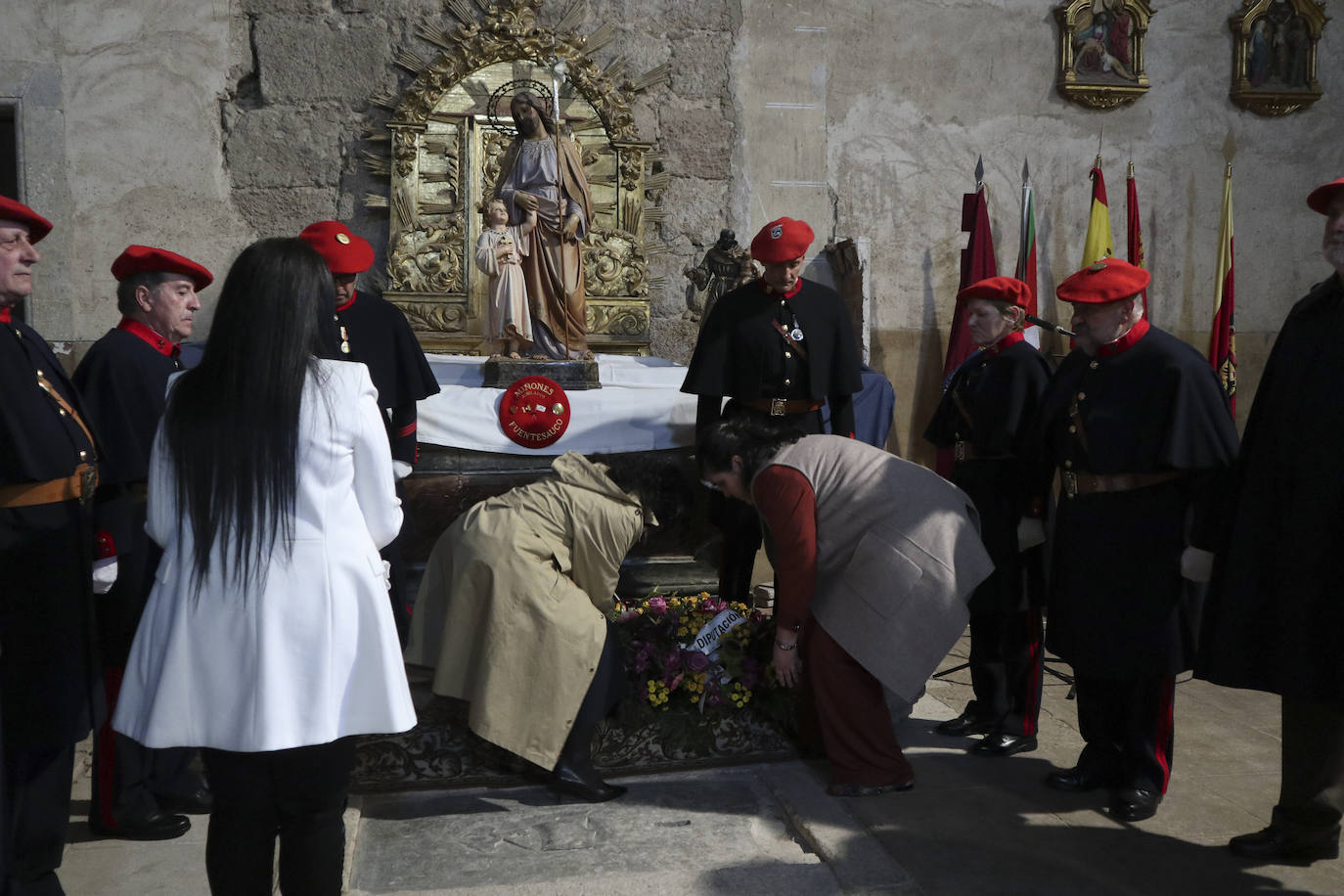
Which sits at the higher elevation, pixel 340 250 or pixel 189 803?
pixel 340 250

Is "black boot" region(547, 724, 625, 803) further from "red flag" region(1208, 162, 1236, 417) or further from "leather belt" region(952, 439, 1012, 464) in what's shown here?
"red flag" region(1208, 162, 1236, 417)

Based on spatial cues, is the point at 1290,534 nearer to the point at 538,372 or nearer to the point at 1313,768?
the point at 1313,768

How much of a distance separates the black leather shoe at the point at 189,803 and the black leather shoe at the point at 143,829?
184mm

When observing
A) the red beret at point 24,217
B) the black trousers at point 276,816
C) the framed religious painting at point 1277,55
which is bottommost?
the black trousers at point 276,816

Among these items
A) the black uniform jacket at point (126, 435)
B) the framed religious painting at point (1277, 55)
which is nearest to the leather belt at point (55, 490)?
the black uniform jacket at point (126, 435)

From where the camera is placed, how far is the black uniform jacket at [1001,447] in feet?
13.4

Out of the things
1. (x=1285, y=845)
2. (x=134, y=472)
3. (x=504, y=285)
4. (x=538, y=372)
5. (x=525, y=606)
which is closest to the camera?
(x=1285, y=845)

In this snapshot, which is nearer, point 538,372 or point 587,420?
point 587,420

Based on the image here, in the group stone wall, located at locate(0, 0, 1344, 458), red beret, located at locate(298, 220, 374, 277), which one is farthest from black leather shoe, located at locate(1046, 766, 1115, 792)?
stone wall, located at locate(0, 0, 1344, 458)

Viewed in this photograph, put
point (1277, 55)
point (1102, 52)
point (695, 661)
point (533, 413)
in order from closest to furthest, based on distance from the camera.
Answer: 1. point (695, 661)
2. point (533, 413)
3. point (1102, 52)
4. point (1277, 55)

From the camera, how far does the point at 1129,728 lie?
357 cm

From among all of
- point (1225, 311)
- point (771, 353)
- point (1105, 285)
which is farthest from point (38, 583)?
point (1225, 311)

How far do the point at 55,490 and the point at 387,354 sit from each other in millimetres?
1798

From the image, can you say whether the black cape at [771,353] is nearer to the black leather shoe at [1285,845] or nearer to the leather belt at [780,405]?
the leather belt at [780,405]
